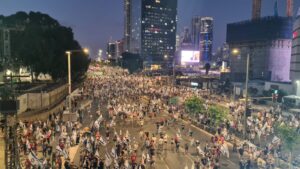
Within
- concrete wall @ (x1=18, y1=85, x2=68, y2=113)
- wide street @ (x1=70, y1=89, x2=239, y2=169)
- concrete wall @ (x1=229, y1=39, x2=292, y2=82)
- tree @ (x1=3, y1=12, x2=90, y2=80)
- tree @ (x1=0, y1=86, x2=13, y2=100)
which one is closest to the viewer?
tree @ (x1=0, y1=86, x2=13, y2=100)

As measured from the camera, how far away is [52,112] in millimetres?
40219

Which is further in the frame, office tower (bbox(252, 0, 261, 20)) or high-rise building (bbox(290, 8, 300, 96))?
office tower (bbox(252, 0, 261, 20))

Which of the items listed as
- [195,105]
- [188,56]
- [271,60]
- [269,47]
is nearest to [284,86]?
[188,56]

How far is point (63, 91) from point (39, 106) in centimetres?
1533

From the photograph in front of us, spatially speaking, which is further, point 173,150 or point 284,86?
point 284,86

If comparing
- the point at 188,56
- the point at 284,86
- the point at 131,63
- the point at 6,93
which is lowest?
the point at 284,86

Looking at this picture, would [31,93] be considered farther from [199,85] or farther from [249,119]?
[199,85]

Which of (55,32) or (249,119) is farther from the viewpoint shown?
(55,32)

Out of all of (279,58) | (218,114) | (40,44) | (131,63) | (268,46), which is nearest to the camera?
(218,114)

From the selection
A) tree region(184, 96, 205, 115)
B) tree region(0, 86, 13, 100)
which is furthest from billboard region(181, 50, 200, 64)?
tree region(0, 86, 13, 100)

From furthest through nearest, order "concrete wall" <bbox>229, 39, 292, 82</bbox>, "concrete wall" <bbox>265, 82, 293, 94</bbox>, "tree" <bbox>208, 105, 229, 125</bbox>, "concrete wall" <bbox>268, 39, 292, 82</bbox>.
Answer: "concrete wall" <bbox>229, 39, 292, 82</bbox>
"concrete wall" <bbox>268, 39, 292, 82</bbox>
"concrete wall" <bbox>265, 82, 293, 94</bbox>
"tree" <bbox>208, 105, 229, 125</bbox>

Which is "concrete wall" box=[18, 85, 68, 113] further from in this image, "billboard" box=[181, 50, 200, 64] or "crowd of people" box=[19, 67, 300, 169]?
"billboard" box=[181, 50, 200, 64]

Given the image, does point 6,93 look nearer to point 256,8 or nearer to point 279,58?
point 279,58

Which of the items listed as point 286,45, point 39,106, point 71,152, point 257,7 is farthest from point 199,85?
point 257,7
